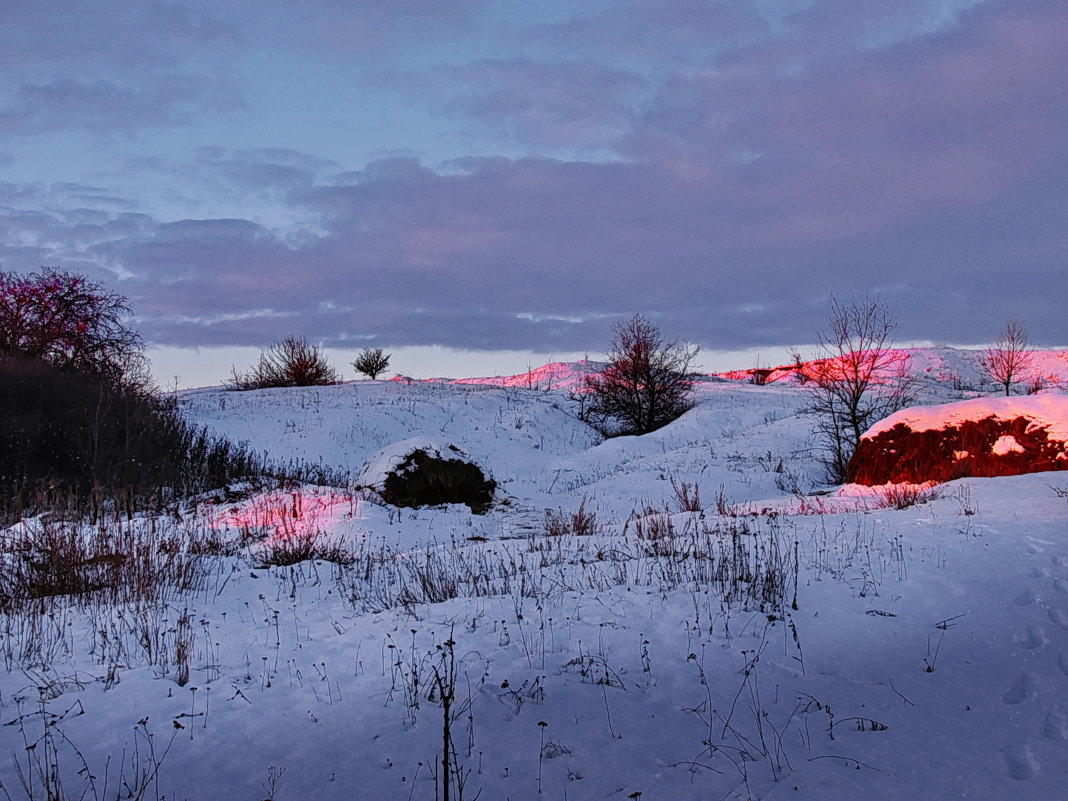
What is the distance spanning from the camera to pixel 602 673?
4.34m

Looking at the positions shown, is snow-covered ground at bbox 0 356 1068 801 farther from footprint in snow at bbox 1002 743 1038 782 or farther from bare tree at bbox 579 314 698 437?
bare tree at bbox 579 314 698 437

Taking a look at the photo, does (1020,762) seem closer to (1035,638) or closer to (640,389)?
(1035,638)

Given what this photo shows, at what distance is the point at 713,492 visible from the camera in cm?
1766

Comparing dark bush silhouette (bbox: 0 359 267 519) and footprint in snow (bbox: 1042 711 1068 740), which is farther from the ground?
dark bush silhouette (bbox: 0 359 267 519)

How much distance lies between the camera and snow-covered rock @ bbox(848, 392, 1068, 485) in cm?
1278

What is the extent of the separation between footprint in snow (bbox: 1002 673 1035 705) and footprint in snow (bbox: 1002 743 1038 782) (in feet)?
1.98

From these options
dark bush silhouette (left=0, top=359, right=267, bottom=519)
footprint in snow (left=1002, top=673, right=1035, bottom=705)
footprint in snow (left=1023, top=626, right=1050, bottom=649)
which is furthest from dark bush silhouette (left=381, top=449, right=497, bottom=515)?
footprint in snow (left=1002, top=673, right=1035, bottom=705)

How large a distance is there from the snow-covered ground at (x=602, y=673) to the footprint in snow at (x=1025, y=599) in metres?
0.02

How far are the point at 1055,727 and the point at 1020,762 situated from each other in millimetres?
493

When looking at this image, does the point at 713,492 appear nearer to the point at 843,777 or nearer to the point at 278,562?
the point at 278,562

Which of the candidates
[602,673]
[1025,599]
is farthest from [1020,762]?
[1025,599]

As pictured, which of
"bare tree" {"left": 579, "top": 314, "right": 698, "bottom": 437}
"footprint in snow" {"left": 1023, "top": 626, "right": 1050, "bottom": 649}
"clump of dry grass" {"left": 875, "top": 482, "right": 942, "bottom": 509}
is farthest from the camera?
"bare tree" {"left": 579, "top": 314, "right": 698, "bottom": 437}

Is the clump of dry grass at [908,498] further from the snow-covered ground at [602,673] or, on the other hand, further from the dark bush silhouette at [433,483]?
the dark bush silhouette at [433,483]

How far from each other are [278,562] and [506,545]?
285 cm
